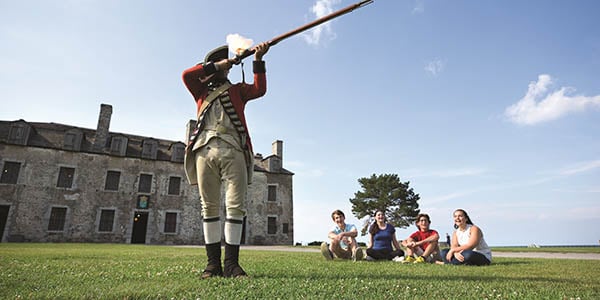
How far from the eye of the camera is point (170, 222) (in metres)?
26.5

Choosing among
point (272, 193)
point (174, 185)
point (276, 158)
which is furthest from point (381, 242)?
point (276, 158)

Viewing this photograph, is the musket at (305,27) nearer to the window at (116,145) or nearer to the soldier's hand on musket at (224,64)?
the soldier's hand on musket at (224,64)

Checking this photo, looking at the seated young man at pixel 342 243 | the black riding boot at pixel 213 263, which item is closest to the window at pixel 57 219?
the seated young man at pixel 342 243

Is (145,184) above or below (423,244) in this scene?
above

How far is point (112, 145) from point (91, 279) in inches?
1042

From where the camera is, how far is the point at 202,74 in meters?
4.09

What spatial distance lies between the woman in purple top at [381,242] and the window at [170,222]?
22575 mm

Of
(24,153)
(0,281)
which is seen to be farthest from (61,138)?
(0,281)

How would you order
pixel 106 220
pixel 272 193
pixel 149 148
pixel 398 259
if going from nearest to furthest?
pixel 398 259 < pixel 106 220 < pixel 149 148 < pixel 272 193

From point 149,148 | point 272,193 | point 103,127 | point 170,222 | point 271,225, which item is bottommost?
point 271,225

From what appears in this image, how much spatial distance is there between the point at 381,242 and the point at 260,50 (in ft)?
18.5

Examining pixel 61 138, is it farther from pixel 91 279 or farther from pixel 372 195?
pixel 372 195

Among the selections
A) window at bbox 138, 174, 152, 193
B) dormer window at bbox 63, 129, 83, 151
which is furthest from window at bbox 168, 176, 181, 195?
dormer window at bbox 63, 129, 83, 151

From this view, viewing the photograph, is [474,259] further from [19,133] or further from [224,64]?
[19,133]
